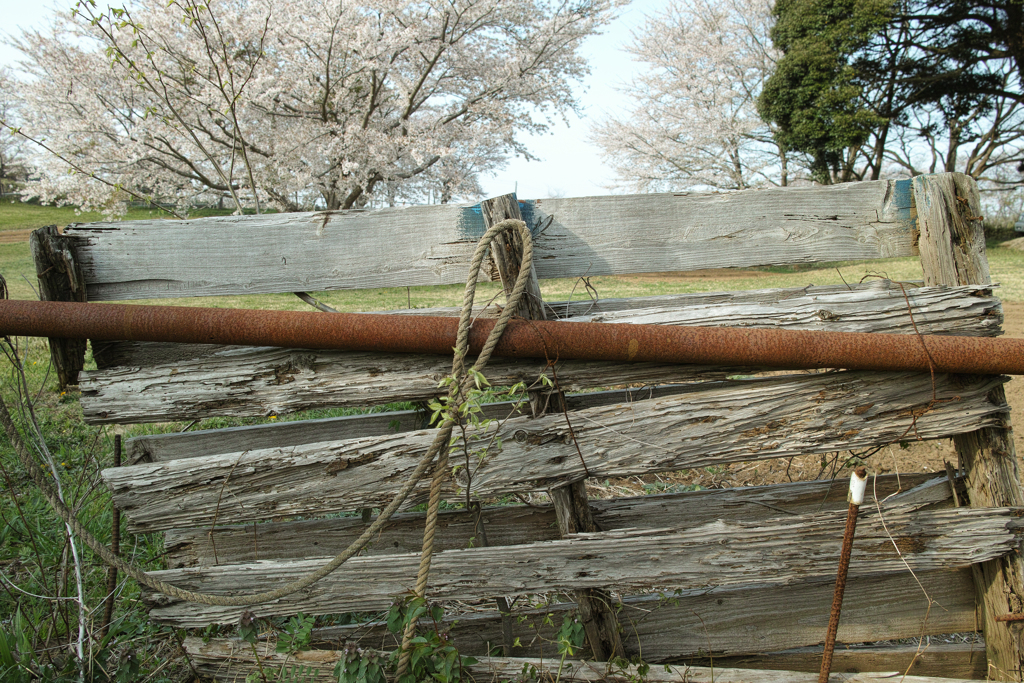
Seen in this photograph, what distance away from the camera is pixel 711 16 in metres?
23.7

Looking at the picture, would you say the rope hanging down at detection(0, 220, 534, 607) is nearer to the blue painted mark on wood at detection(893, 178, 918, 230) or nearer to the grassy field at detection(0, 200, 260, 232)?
the blue painted mark on wood at detection(893, 178, 918, 230)

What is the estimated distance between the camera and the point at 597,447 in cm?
189

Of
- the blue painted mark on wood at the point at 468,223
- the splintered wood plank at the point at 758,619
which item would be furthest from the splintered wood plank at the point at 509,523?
the blue painted mark on wood at the point at 468,223

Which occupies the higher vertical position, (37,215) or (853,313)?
(37,215)

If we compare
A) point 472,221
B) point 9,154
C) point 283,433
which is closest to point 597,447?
point 472,221

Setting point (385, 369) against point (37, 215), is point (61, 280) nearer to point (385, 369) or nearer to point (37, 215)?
point (385, 369)

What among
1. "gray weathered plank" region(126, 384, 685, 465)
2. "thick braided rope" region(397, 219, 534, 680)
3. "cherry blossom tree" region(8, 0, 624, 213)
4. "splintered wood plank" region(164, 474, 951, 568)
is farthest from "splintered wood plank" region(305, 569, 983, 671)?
"cherry blossom tree" region(8, 0, 624, 213)

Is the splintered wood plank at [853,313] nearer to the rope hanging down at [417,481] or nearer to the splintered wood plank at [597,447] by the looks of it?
the splintered wood plank at [597,447]

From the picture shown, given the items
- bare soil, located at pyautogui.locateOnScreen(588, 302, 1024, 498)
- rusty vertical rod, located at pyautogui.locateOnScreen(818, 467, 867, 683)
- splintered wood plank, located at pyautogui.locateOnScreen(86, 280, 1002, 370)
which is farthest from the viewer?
bare soil, located at pyautogui.locateOnScreen(588, 302, 1024, 498)

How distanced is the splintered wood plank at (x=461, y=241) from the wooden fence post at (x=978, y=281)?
0.25ft

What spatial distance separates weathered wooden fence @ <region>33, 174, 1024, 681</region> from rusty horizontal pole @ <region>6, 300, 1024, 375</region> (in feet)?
0.43

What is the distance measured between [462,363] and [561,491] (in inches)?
24.6

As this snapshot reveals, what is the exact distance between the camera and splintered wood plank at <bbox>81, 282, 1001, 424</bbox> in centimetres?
183

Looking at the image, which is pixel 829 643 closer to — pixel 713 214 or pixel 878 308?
pixel 878 308
